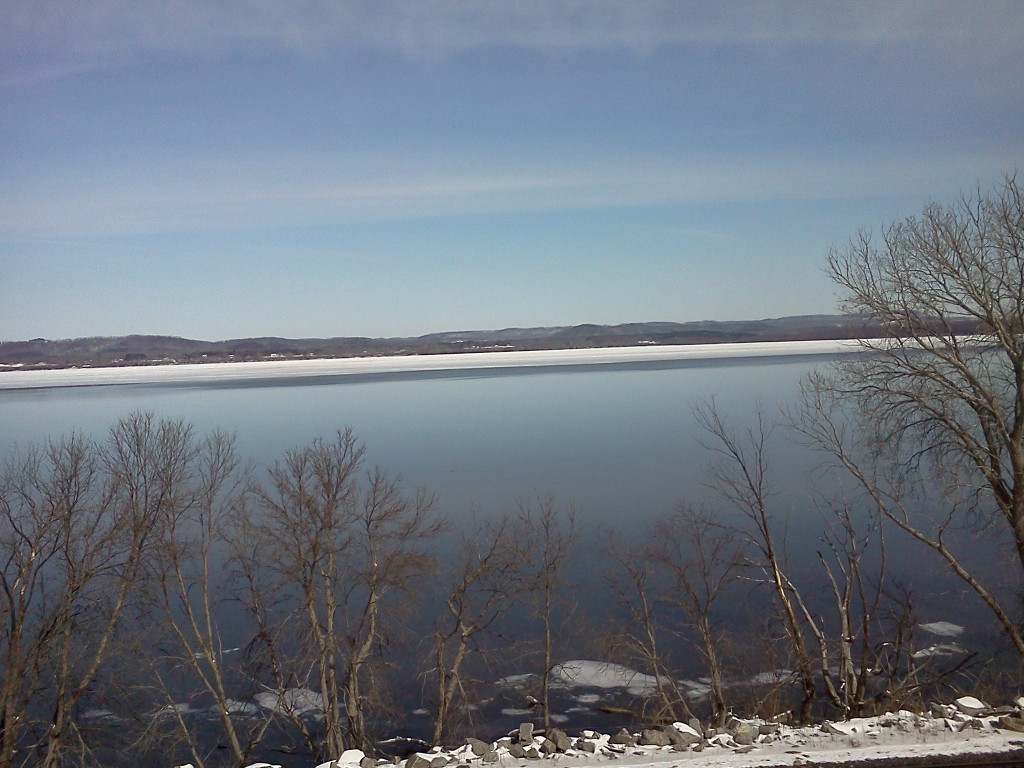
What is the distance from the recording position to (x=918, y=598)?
12.3 metres

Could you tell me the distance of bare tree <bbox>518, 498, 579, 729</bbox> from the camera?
10.8 m

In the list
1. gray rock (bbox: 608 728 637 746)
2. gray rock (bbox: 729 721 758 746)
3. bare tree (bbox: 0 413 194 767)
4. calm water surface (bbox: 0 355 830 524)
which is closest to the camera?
gray rock (bbox: 729 721 758 746)

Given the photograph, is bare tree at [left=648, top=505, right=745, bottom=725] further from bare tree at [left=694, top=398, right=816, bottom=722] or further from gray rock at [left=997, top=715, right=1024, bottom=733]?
gray rock at [left=997, top=715, right=1024, bottom=733]

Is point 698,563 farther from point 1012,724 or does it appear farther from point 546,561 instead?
point 1012,724

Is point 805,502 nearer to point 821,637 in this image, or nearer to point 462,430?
point 821,637

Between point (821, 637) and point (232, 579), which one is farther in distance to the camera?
point (232, 579)

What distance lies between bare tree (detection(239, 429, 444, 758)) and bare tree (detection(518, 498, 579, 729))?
1.78m

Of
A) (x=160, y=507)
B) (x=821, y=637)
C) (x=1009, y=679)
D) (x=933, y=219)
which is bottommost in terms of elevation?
(x=1009, y=679)

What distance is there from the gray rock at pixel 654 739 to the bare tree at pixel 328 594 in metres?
4.69

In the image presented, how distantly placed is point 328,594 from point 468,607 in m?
2.32

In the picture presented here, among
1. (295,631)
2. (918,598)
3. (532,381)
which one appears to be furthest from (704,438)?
(532,381)

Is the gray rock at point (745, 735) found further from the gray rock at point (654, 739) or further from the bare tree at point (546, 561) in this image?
Answer: the bare tree at point (546, 561)

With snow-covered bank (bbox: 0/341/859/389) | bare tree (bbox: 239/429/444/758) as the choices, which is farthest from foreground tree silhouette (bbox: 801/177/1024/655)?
snow-covered bank (bbox: 0/341/859/389)

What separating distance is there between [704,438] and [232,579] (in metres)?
14.4
